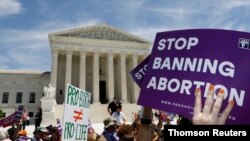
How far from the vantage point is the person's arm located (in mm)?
2889

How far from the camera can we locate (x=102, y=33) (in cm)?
5319

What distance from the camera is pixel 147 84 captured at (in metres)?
3.26

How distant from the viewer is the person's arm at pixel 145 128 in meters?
2.89

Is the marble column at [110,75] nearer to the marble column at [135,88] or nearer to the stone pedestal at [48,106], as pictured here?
the marble column at [135,88]

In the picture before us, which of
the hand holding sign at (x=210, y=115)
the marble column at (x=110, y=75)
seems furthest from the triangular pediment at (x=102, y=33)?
the hand holding sign at (x=210, y=115)

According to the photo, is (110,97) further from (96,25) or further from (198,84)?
(198,84)

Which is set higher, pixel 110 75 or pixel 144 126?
pixel 110 75

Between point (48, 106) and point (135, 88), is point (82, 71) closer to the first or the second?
point (135, 88)

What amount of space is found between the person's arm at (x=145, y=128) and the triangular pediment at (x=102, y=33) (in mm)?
49119

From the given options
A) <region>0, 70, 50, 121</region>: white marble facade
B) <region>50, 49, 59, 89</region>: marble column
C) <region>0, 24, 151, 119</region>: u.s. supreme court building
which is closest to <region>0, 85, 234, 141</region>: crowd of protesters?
<region>50, 49, 59, 89</region>: marble column

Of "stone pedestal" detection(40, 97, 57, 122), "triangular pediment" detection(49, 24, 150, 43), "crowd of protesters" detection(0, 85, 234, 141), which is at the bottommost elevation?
"crowd of protesters" detection(0, 85, 234, 141)

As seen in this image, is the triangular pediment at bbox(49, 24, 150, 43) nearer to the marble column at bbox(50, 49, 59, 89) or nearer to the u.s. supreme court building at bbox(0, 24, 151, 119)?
the u.s. supreme court building at bbox(0, 24, 151, 119)

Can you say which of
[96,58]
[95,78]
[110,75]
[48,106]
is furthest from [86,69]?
[48,106]

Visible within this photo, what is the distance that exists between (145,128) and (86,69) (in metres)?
53.3
